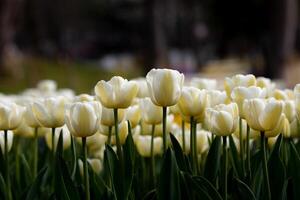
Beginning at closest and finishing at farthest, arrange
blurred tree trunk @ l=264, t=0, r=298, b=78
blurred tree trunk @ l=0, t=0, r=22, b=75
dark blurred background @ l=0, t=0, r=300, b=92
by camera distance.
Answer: blurred tree trunk @ l=264, t=0, r=298, b=78
dark blurred background @ l=0, t=0, r=300, b=92
blurred tree trunk @ l=0, t=0, r=22, b=75

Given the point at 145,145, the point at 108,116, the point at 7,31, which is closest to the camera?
the point at 108,116

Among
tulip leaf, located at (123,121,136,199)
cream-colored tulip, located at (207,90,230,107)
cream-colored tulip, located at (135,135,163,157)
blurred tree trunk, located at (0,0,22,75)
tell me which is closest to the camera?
tulip leaf, located at (123,121,136,199)

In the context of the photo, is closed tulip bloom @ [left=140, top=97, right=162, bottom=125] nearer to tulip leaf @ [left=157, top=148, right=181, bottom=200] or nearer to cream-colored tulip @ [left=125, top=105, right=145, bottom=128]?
cream-colored tulip @ [left=125, top=105, right=145, bottom=128]

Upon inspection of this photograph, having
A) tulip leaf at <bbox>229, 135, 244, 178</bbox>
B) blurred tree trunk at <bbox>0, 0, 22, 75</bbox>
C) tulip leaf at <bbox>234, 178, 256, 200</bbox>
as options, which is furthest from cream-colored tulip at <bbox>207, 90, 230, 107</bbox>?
blurred tree trunk at <bbox>0, 0, 22, 75</bbox>

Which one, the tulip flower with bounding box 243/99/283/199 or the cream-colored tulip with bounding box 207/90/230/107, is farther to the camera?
the cream-colored tulip with bounding box 207/90/230/107

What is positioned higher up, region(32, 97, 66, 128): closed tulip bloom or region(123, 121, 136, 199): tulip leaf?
region(32, 97, 66, 128): closed tulip bloom

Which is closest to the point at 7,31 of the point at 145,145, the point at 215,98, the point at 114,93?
the point at 145,145

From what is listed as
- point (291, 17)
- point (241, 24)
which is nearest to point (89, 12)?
point (241, 24)

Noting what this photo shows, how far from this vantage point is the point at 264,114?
1.36 metres

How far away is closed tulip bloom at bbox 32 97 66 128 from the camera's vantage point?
155 cm

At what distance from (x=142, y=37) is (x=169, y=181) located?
2387cm

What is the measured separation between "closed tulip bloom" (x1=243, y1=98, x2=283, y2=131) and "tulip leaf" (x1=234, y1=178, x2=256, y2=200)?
130 mm

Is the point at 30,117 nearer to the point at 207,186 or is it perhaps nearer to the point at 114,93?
the point at 114,93

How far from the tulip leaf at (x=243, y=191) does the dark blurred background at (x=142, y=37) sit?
7.73 metres
